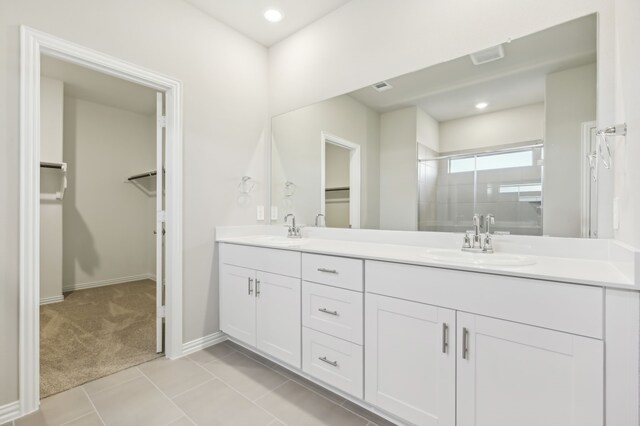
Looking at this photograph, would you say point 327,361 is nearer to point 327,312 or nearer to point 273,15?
point 327,312

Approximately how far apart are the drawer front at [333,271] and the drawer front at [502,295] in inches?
4.8

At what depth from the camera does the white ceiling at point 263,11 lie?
91.6 inches

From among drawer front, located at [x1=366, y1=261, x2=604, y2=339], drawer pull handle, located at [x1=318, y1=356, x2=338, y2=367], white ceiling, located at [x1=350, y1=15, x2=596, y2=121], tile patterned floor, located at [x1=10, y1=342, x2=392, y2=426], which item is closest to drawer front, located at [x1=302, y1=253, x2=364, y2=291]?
drawer front, located at [x1=366, y1=261, x2=604, y2=339]

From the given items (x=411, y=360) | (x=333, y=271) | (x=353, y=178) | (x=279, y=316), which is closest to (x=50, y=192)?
(x=279, y=316)

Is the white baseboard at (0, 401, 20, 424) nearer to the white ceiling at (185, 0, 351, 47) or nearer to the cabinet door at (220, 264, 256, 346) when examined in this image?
the cabinet door at (220, 264, 256, 346)

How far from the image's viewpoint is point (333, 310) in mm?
1670

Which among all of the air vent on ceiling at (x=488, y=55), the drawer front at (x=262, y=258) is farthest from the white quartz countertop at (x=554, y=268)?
the air vent on ceiling at (x=488, y=55)

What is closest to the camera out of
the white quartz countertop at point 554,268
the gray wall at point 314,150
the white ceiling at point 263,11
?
the white quartz countertop at point 554,268

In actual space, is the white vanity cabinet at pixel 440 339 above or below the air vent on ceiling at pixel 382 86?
below

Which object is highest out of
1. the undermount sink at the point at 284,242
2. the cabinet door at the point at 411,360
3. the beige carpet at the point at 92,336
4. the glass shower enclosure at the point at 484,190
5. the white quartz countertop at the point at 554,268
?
the glass shower enclosure at the point at 484,190

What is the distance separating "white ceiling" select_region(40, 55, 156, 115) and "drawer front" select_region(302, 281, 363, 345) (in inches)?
132

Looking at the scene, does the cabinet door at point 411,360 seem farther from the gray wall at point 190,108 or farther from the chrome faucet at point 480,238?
the gray wall at point 190,108

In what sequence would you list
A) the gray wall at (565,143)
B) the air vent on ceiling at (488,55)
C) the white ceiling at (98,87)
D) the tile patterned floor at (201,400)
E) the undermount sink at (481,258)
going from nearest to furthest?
the undermount sink at (481,258)
the gray wall at (565,143)
the tile patterned floor at (201,400)
the air vent on ceiling at (488,55)
the white ceiling at (98,87)

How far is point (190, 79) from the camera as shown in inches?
92.4
